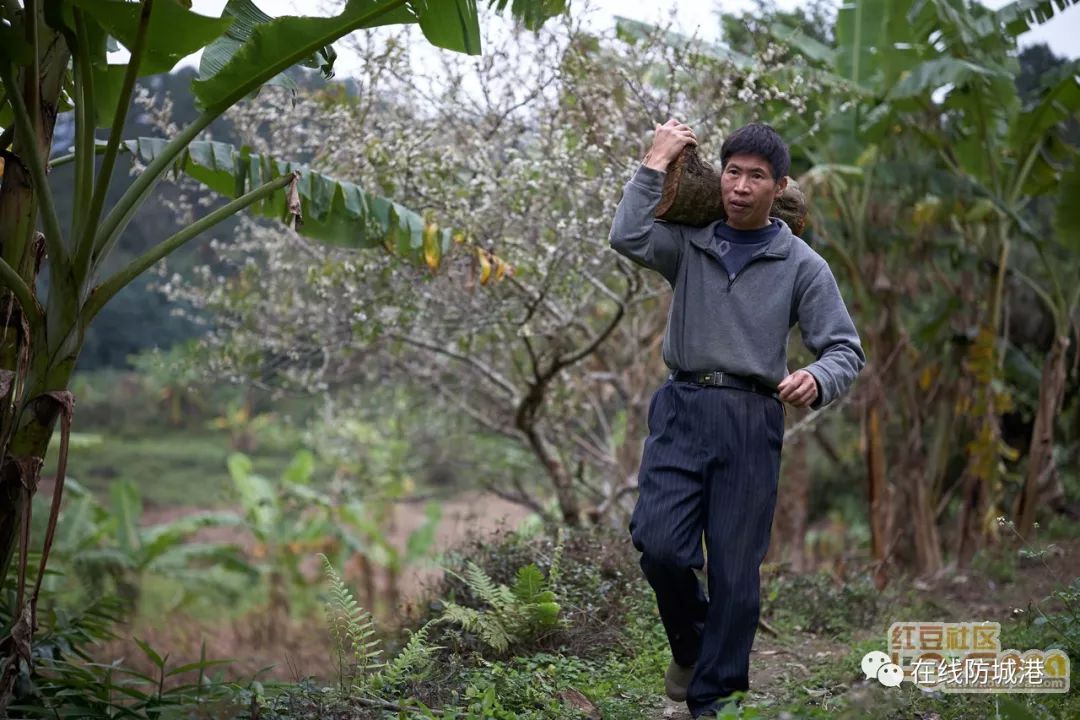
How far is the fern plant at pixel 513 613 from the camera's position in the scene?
181 inches

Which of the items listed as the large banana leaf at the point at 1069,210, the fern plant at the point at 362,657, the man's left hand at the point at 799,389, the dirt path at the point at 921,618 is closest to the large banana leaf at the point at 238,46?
the fern plant at the point at 362,657

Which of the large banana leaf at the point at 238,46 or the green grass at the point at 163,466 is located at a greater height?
the large banana leaf at the point at 238,46

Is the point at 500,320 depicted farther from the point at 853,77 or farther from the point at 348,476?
the point at 348,476

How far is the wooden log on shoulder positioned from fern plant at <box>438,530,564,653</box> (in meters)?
1.72

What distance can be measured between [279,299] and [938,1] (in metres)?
5.43

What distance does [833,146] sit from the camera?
8.81m

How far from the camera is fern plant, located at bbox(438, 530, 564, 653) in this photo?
181 inches

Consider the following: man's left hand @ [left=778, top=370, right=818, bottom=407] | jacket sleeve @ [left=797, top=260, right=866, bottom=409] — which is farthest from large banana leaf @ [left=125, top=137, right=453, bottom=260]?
man's left hand @ [left=778, top=370, right=818, bottom=407]

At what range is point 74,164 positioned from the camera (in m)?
4.18

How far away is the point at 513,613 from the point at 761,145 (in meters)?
2.28

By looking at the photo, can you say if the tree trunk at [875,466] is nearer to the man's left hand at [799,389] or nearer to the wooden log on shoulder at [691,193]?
the wooden log on shoulder at [691,193]

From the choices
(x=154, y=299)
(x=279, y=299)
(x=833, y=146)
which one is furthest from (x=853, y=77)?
(x=154, y=299)

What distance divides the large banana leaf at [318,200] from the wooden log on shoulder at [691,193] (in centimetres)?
233

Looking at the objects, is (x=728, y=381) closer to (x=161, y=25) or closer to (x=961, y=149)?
(x=161, y=25)
